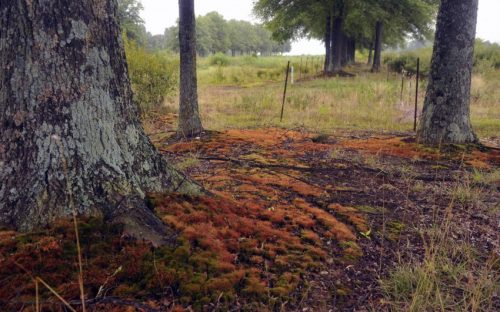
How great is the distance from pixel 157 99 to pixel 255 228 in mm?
7804

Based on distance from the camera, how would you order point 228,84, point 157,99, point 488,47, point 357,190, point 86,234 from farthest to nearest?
point 488,47 → point 228,84 → point 157,99 → point 357,190 → point 86,234

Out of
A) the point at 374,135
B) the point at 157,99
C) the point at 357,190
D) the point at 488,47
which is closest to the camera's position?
the point at 357,190

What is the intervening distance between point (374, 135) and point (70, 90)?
20.8ft

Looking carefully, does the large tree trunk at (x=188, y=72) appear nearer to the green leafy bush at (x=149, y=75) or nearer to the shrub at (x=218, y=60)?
the green leafy bush at (x=149, y=75)

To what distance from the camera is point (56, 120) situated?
2.06 meters

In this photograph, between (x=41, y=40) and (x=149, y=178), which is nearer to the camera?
(x=41, y=40)

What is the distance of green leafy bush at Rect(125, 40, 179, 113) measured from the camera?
8.89m

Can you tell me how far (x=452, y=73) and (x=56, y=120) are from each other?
18.1 feet

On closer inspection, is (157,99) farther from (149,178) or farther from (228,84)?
(228,84)

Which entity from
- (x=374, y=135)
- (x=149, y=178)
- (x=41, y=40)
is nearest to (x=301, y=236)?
(x=149, y=178)

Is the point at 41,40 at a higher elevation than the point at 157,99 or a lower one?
higher

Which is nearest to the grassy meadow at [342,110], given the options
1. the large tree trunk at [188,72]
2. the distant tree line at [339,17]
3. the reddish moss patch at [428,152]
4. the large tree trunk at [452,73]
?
the large tree trunk at [188,72]

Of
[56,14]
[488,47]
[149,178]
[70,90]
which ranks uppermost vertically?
[488,47]

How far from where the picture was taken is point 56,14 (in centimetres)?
203
